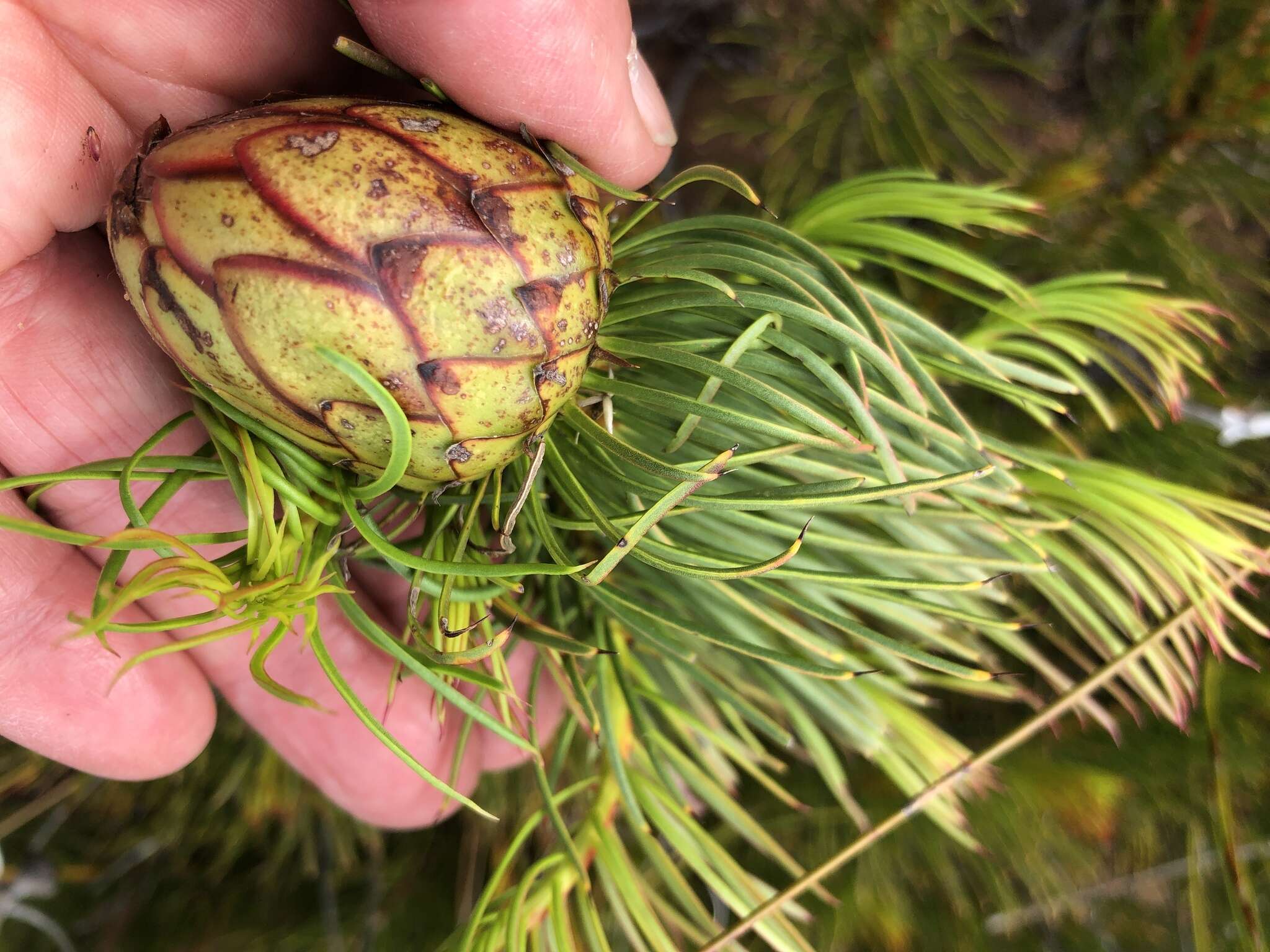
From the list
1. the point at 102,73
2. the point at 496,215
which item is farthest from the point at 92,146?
the point at 496,215

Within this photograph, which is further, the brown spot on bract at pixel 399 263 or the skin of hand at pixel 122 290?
the skin of hand at pixel 122 290

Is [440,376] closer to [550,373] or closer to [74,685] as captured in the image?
[550,373]

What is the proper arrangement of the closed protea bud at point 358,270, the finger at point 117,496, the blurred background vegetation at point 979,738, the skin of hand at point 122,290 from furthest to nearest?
the blurred background vegetation at point 979,738
the finger at point 117,496
the skin of hand at point 122,290
the closed protea bud at point 358,270

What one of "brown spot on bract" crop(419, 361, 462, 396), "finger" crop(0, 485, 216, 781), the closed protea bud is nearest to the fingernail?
the closed protea bud

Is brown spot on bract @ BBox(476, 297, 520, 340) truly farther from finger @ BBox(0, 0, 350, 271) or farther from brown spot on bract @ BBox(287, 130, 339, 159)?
finger @ BBox(0, 0, 350, 271)

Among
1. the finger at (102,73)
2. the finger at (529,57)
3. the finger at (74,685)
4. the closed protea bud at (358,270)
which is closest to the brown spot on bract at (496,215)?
the closed protea bud at (358,270)

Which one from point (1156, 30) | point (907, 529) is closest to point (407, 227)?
point (907, 529)

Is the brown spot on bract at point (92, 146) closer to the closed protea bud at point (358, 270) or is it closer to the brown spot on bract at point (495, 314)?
the closed protea bud at point (358, 270)

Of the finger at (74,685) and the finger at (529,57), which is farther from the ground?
the finger at (529,57)
